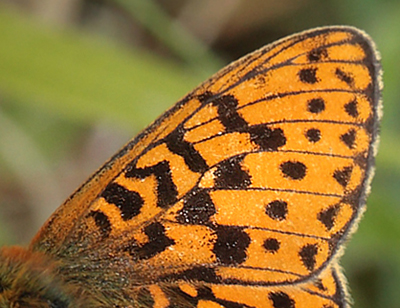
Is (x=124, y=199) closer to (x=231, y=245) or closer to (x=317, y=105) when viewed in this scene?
(x=231, y=245)

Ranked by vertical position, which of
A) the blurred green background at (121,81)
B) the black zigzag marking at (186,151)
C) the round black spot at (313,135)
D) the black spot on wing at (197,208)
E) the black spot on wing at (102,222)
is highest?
the blurred green background at (121,81)

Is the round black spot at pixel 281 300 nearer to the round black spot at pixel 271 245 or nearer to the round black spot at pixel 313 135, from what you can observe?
the round black spot at pixel 271 245

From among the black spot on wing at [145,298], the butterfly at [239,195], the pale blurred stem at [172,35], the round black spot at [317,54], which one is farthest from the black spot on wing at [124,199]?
the pale blurred stem at [172,35]

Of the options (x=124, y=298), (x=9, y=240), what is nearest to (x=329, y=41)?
(x=124, y=298)

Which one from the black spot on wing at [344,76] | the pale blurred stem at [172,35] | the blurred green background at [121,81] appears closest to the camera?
the black spot on wing at [344,76]

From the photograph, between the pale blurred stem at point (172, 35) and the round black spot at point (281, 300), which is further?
the pale blurred stem at point (172, 35)

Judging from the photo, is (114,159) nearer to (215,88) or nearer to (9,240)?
(215,88)

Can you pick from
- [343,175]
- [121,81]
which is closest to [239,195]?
[343,175]
